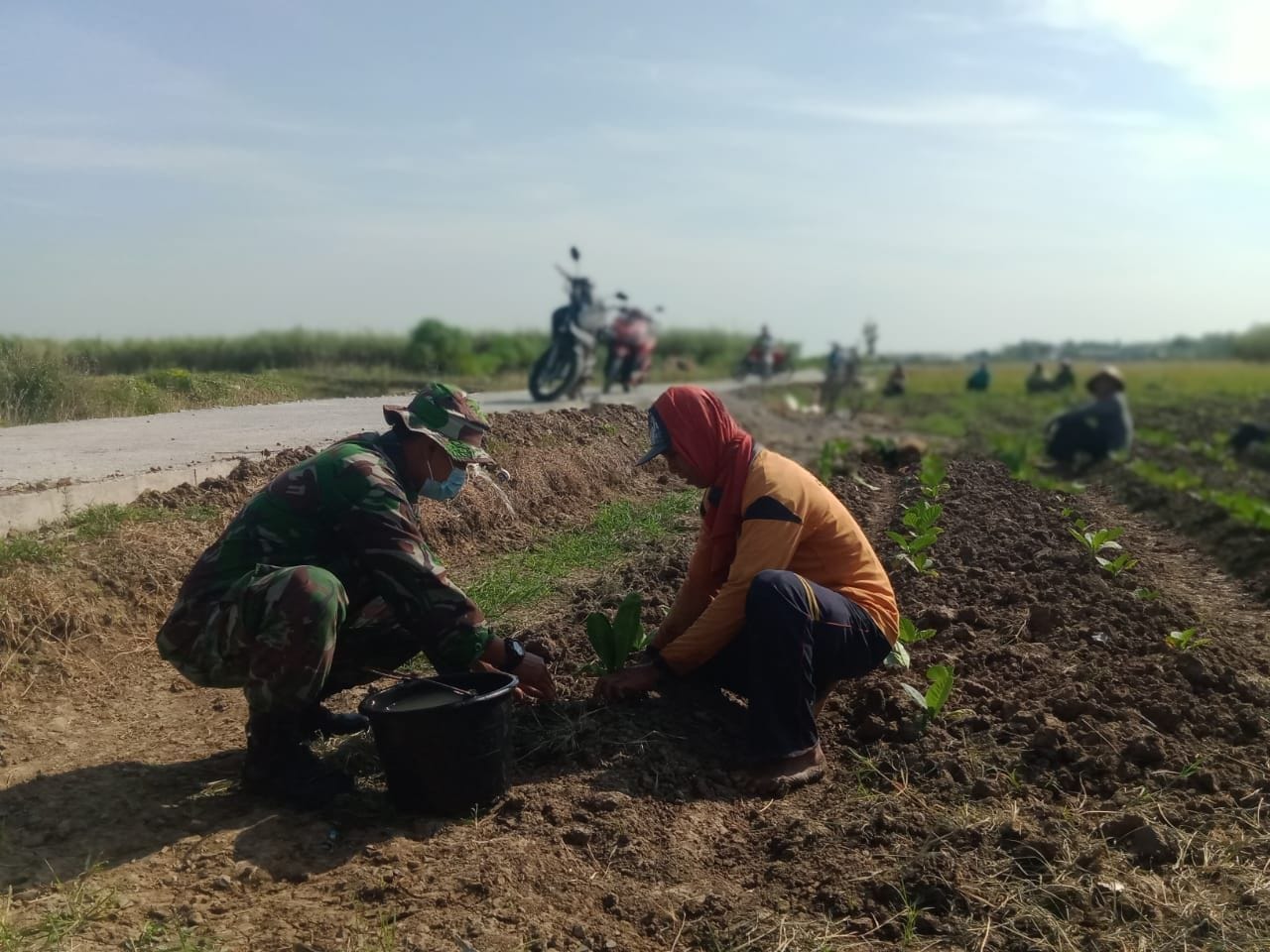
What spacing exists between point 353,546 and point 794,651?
4.76ft

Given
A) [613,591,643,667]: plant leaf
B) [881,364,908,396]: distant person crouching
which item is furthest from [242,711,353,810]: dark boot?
[881,364,908,396]: distant person crouching

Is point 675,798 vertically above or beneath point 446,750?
beneath

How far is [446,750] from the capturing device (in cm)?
332

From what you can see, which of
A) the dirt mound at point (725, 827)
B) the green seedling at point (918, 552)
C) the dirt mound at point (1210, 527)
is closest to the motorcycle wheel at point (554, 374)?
the dirt mound at point (1210, 527)

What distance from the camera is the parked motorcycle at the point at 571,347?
14305 mm

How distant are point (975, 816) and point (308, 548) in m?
2.29

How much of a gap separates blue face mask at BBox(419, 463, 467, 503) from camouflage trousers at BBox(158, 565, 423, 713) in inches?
19.2

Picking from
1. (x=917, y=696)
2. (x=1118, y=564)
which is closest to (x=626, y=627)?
(x=917, y=696)

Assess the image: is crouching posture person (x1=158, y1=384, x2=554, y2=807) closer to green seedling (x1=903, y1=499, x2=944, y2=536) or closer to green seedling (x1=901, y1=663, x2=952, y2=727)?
green seedling (x1=901, y1=663, x2=952, y2=727)

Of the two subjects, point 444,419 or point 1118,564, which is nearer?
point 444,419

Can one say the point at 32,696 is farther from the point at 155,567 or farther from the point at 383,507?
the point at 383,507

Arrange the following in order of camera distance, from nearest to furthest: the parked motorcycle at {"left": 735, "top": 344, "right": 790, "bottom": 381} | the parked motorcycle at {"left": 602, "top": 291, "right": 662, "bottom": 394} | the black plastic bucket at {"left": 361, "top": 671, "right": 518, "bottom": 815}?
the black plastic bucket at {"left": 361, "top": 671, "right": 518, "bottom": 815} → the parked motorcycle at {"left": 602, "top": 291, "right": 662, "bottom": 394} → the parked motorcycle at {"left": 735, "top": 344, "right": 790, "bottom": 381}

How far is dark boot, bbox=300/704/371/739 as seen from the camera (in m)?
4.03

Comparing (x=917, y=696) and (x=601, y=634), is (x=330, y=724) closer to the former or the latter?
(x=601, y=634)
